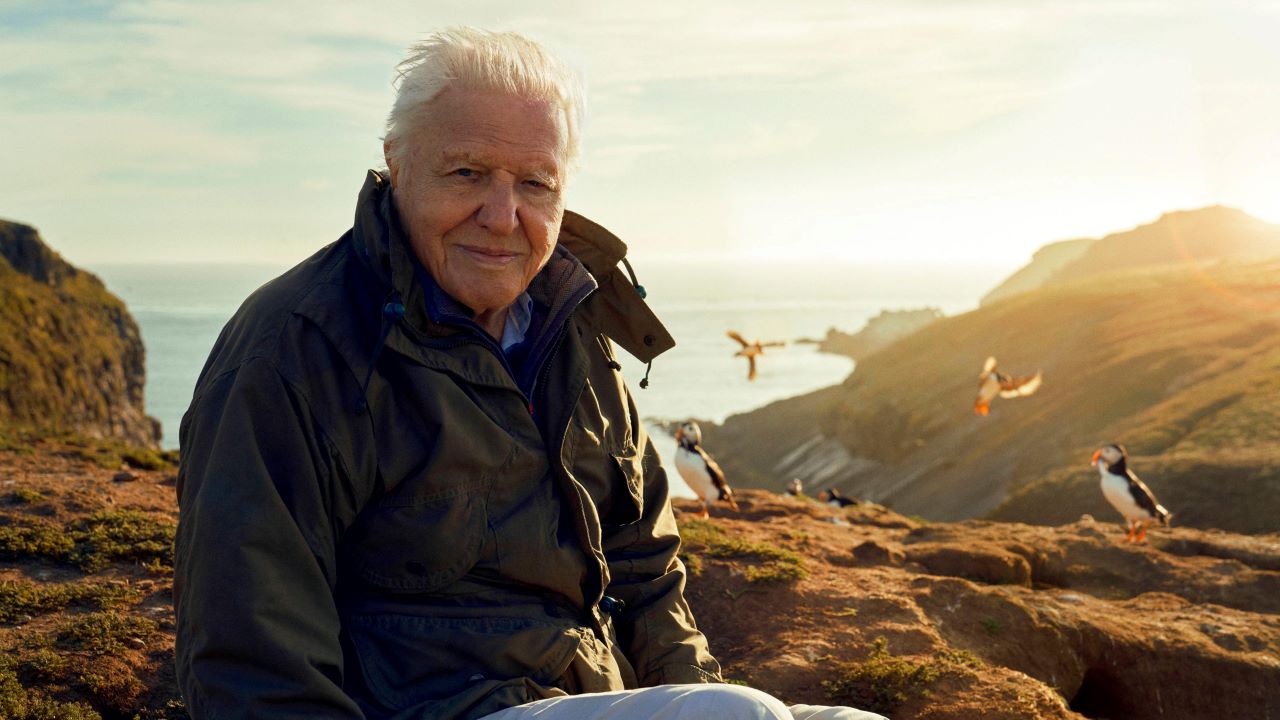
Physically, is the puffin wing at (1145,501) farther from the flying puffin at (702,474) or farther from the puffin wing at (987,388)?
the puffin wing at (987,388)

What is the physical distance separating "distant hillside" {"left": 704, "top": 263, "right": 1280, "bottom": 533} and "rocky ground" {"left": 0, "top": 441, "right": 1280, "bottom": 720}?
10923mm

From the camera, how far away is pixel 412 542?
9.39 ft

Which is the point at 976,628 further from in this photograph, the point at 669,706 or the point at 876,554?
the point at 669,706

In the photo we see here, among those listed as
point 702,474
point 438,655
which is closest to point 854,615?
point 438,655

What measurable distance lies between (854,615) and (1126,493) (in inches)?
391

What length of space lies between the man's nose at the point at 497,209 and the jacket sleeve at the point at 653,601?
98 cm

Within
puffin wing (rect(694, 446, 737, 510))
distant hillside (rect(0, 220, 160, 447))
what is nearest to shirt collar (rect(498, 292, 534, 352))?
puffin wing (rect(694, 446, 737, 510))

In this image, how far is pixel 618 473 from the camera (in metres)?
3.50

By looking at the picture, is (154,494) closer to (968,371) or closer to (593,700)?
(593,700)

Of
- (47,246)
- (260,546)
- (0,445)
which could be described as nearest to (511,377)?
(260,546)

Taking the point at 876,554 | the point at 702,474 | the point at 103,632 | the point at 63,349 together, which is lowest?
the point at 63,349

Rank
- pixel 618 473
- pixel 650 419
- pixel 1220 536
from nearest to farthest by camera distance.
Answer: pixel 618 473 < pixel 1220 536 < pixel 650 419

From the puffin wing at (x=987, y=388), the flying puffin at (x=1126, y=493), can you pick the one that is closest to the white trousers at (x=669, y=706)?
the flying puffin at (x=1126, y=493)

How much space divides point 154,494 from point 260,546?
21.2ft
